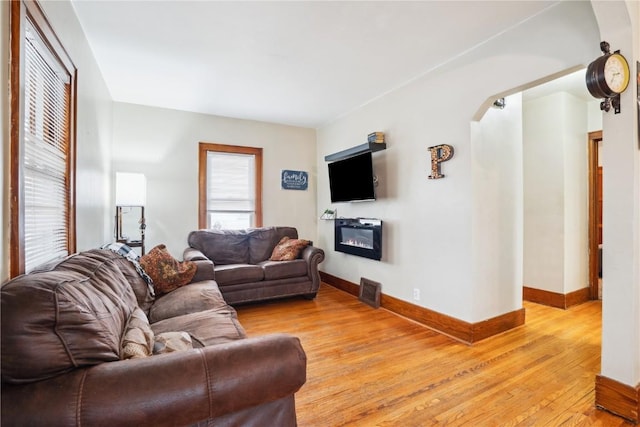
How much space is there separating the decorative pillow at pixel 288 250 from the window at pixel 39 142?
7.72 feet

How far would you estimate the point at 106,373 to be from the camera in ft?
3.06

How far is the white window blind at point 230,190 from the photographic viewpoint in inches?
180

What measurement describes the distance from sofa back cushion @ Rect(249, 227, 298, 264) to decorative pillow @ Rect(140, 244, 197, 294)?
1.42m

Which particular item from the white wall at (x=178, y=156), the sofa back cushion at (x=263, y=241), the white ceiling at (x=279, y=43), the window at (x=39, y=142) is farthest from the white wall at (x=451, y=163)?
the window at (x=39, y=142)

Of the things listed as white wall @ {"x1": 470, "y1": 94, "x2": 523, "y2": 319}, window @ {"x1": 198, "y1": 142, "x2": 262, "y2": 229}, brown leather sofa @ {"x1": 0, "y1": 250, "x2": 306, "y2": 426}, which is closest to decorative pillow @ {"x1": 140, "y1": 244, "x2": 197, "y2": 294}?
brown leather sofa @ {"x1": 0, "y1": 250, "x2": 306, "y2": 426}

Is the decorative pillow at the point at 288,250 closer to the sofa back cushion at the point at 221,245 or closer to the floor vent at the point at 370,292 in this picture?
the sofa back cushion at the point at 221,245

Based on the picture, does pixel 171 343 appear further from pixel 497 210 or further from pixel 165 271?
pixel 497 210

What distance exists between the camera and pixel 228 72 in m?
3.07

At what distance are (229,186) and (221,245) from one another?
3.29 ft

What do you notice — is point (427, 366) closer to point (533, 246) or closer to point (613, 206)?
point (613, 206)

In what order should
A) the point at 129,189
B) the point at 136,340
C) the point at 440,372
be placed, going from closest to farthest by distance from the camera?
the point at 136,340 < the point at 440,372 < the point at 129,189

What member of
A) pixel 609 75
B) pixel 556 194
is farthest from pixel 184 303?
pixel 556 194

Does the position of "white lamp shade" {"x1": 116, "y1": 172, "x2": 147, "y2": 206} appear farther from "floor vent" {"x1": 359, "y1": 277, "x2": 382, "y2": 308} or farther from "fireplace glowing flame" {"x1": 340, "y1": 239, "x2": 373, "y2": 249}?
"floor vent" {"x1": 359, "y1": 277, "x2": 382, "y2": 308}

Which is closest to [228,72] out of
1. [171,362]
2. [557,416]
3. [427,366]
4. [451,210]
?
[451,210]
